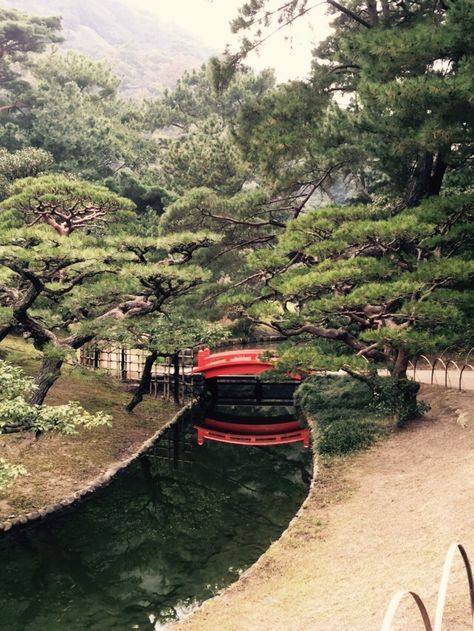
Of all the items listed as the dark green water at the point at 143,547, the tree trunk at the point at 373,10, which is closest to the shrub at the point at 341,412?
the dark green water at the point at 143,547

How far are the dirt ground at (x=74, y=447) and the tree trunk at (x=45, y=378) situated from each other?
3.12 ft

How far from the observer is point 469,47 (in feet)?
33.1

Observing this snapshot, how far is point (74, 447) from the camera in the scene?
13039 millimetres

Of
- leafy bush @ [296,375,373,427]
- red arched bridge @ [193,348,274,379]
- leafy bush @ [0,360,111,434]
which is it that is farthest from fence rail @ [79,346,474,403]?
leafy bush @ [0,360,111,434]

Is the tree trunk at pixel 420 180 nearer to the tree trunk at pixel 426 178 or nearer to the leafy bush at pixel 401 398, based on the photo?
the tree trunk at pixel 426 178

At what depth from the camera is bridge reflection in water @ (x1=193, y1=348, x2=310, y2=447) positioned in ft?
57.2

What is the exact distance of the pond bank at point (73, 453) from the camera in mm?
10531

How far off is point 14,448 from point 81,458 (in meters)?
1.53

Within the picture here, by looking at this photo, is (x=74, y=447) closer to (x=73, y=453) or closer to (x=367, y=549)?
(x=73, y=453)

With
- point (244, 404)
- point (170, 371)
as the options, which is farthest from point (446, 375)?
point (170, 371)

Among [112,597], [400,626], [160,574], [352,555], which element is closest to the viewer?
[400,626]

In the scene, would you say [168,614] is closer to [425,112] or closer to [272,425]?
[425,112]

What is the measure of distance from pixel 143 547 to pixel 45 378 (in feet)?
15.9

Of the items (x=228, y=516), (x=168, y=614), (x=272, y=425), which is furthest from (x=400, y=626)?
(x=272, y=425)
